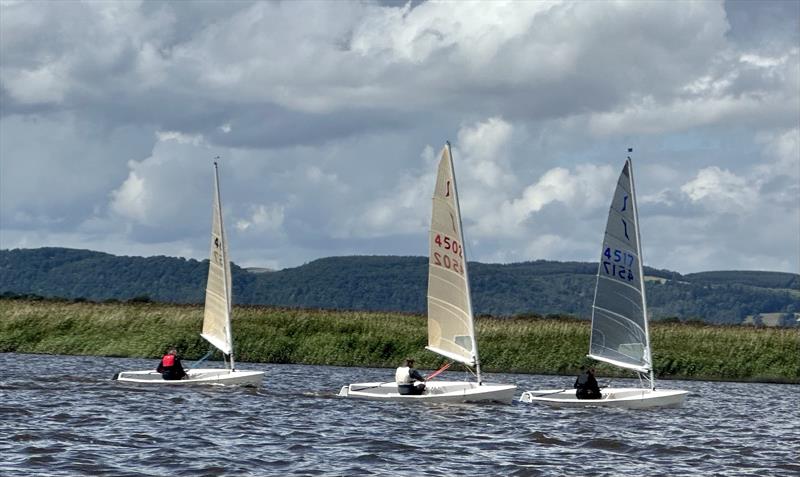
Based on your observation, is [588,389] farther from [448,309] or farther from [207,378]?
[207,378]

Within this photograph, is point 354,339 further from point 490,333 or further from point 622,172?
point 622,172

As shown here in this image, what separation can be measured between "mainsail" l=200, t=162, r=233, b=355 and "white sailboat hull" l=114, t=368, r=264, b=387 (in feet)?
4.88

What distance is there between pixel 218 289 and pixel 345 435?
17.1 m

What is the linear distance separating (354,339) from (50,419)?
3410cm

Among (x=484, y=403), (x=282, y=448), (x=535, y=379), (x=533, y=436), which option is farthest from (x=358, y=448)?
(x=535, y=379)

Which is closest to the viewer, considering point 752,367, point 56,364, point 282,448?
point 282,448

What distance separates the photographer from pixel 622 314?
4569cm

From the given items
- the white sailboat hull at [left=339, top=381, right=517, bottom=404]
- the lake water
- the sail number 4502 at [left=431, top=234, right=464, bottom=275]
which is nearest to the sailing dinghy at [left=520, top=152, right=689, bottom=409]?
the lake water

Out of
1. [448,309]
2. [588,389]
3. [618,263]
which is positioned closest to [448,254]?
[448,309]

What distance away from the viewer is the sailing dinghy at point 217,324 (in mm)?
48500

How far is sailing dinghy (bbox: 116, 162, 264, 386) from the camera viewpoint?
1909 inches

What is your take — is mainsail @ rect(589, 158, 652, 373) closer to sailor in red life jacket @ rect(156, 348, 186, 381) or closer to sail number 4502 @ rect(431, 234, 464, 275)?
sail number 4502 @ rect(431, 234, 464, 275)

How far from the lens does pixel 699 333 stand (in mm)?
68688

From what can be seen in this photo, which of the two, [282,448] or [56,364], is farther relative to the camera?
[56,364]
